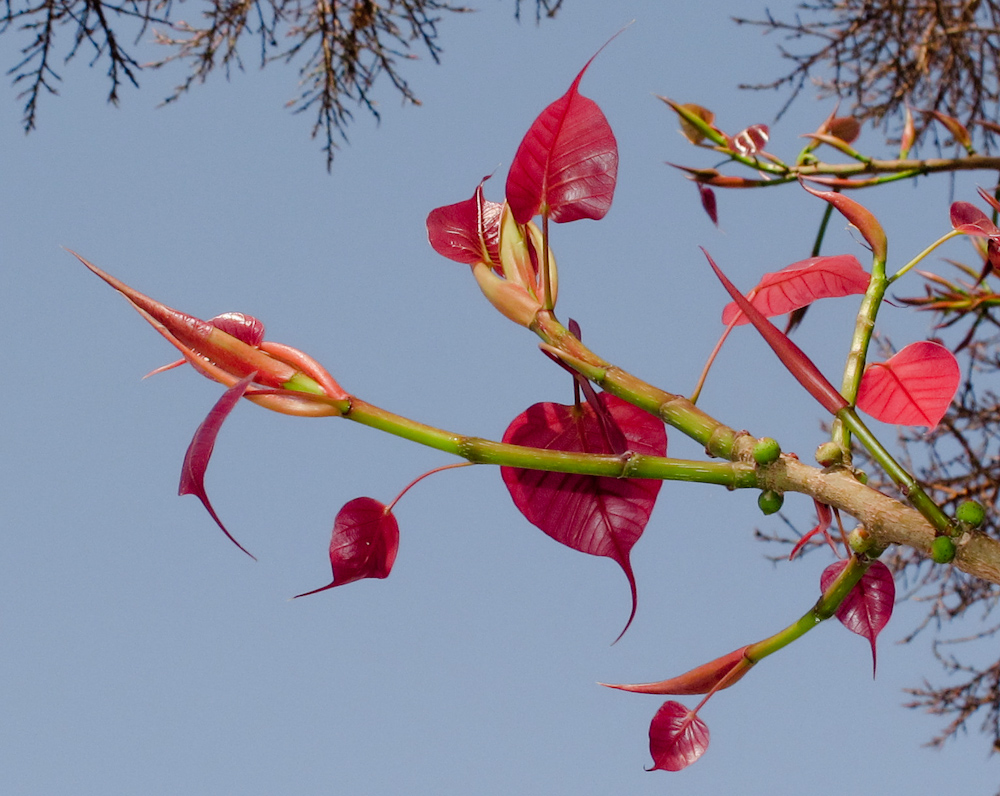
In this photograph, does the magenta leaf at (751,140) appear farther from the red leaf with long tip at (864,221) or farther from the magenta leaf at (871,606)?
the magenta leaf at (871,606)

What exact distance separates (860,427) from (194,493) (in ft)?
1.40

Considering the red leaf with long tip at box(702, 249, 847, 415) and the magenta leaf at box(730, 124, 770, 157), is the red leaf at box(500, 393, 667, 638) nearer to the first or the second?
the red leaf with long tip at box(702, 249, 847, 415)

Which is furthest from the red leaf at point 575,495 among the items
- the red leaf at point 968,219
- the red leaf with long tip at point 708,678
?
the red leaf at point 968,219

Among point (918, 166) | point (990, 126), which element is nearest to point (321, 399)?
point (990, 126)

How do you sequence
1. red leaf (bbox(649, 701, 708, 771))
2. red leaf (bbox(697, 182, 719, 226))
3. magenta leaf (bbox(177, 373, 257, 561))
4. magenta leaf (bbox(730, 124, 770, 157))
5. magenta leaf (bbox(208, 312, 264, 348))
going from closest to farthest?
magenta leaf (bbox(177, 373, 257, 561)), magenta leaf (bbox(208, 312, 264, 348)), red leaf (bbox(649, 701, 708, 771)), red leaf (bbox(697, 182, 719, 226)), magenta leaf (bbox(730, 124, 770, 157))

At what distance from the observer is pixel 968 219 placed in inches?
27.7

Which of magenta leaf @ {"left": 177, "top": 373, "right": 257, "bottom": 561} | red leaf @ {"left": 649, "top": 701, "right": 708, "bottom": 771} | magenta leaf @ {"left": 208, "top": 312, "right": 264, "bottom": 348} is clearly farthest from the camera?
red leaf @ {"left": 649, "top": 701, "right": 708, "bottom": 771}

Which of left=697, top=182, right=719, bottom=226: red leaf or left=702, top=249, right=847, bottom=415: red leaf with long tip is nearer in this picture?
left=702, top=249, right=847, bottom=415: red leaf with long tip

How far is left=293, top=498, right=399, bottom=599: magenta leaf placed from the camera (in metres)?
0.66

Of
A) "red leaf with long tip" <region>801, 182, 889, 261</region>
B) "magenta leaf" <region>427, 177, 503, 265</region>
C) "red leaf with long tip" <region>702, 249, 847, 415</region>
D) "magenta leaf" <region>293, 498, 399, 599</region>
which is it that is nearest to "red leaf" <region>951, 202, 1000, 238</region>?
"red leaf with long tip" <region>801, 182, 889, 261</region>

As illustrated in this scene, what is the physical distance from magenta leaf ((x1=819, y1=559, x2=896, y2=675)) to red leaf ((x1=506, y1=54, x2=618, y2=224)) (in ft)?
1.22

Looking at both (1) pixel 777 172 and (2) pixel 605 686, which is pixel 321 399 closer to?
(2) pixel 605 686

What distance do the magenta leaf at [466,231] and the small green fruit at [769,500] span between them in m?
0.28

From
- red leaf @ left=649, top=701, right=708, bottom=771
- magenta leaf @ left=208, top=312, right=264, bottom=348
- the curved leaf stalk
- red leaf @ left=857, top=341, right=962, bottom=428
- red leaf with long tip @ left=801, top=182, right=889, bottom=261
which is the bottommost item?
red leaf @ left=649, top=701, right=708, bottom=771
